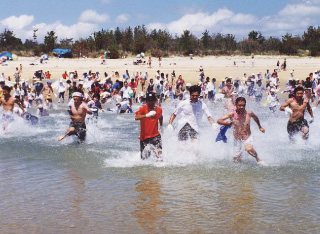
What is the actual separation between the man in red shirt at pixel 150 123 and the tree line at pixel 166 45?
45.0m

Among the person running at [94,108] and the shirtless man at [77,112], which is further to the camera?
the person running at [94,108]

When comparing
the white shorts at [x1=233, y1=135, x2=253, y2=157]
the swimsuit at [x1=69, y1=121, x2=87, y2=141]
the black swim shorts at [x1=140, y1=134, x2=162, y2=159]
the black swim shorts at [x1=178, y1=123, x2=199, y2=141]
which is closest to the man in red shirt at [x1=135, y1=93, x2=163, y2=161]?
the black swim shorts at [x1=140, y1=134, x2=162, y2=159]

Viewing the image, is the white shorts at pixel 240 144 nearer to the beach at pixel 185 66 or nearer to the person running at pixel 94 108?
the person running at pixel 94 108

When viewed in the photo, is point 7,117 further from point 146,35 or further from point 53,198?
point 146,35

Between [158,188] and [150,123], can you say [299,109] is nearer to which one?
[150,123]

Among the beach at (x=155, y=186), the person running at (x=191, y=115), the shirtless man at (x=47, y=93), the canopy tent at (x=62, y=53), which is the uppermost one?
the canopy tent at (x=62, y=53)

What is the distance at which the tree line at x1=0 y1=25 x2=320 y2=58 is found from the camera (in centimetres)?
5698

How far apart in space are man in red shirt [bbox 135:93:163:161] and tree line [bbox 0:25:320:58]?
148ft

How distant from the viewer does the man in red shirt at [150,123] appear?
8.70m

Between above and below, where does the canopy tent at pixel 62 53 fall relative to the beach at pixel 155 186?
above

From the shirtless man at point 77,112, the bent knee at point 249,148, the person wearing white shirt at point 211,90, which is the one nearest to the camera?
the bent knee at point 249,148

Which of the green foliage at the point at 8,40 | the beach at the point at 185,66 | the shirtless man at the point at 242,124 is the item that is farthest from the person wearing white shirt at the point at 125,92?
the green foliage at the point at 8,40

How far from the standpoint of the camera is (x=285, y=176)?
8523 mm

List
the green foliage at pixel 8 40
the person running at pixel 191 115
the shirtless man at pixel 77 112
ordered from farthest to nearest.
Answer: the green foliage at pixel 8 40, the shirtless man at pixel 77 112, the person running at pixel 191 115
